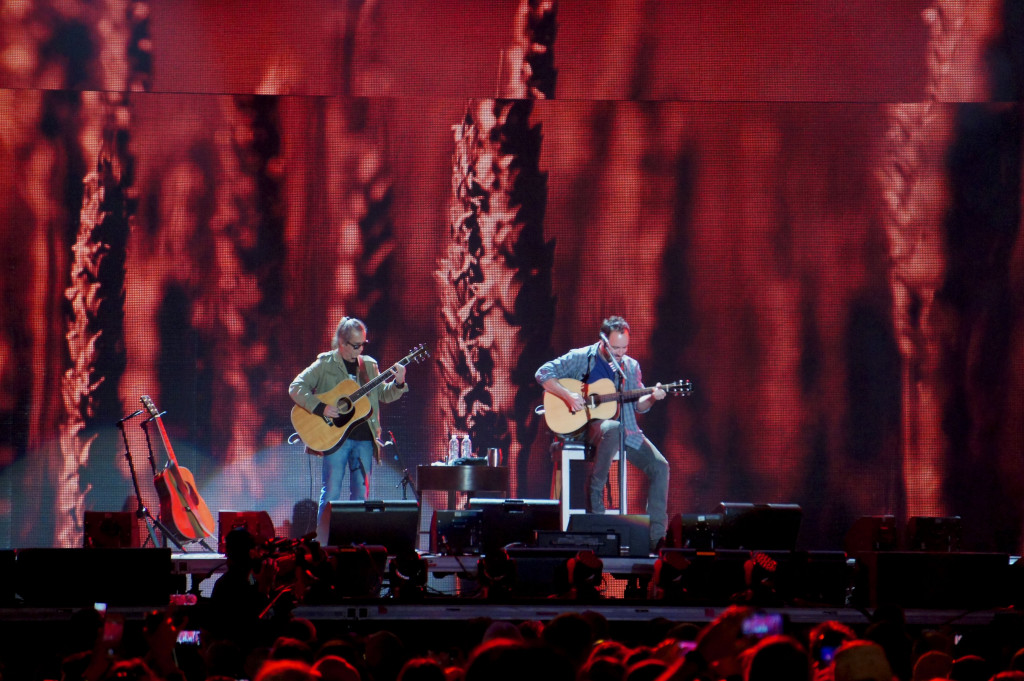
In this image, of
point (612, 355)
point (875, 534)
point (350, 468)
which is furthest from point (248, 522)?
point (875, 534)

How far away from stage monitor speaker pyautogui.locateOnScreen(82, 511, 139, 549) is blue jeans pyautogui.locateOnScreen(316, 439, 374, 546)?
185 cm

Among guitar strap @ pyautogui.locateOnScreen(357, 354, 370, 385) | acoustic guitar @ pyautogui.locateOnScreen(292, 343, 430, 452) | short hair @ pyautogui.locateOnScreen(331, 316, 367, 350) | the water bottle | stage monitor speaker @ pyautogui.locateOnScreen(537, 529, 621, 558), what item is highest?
short hair @ pyautogui.locateOnScreen(331, 316, 367, 350)

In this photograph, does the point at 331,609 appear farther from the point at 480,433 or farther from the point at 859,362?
the point at 859,362

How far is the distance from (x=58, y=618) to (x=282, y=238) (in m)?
5.51

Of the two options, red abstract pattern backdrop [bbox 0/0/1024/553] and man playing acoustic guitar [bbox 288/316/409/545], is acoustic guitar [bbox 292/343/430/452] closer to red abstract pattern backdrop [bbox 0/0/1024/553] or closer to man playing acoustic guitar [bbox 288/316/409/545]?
man playing acoustic guitar [bbox 288/316/409/545]

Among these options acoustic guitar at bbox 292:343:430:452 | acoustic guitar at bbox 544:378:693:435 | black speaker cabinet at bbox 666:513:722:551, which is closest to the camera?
black speaker cabinet at bbox 666:513:722:551

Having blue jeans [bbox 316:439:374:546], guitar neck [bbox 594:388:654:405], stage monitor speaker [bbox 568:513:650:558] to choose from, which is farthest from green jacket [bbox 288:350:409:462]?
stage monitor speaker [bbox 568:513:650:558]

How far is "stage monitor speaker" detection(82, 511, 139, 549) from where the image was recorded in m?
7.56

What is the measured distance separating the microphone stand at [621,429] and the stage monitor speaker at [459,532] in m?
1.28

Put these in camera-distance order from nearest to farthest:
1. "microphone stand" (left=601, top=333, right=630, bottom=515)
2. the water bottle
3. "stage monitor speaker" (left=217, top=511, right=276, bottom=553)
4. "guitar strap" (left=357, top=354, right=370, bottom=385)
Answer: "stage monitor speaker" (left=217, top=511, right=276, bottom=553), "microphone stand" (left=601, top=333, right=630, bottom=515), "guitar strap" (left=357, top=354, right=370, bottom=385), the water bottle

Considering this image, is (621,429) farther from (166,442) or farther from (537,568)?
(166,442)

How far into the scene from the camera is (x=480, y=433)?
10477 mm

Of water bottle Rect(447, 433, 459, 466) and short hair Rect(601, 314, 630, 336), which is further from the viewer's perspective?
water bottle Rect(447, 433, 459, 466)

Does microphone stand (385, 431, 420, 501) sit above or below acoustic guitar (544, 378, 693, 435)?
below
